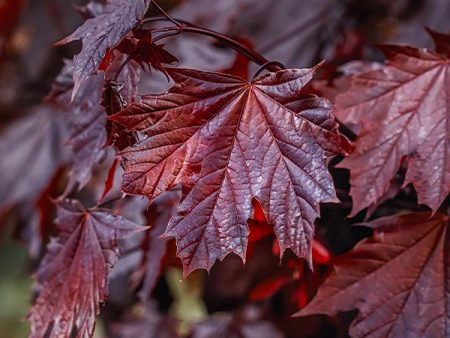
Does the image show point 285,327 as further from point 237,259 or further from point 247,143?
point 247,143

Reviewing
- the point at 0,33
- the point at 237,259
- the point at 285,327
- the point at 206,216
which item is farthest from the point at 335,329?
the point at 0,33

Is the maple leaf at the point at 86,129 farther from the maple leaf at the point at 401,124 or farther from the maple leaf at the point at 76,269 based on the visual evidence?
the maple leaf at the point at 401,124

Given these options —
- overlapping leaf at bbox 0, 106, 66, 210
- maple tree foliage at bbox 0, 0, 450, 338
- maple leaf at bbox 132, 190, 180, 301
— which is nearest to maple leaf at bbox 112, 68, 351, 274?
maple tree foliage at bbox 0, 0, 450, 338

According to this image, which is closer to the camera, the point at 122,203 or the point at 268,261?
the point at 122,203

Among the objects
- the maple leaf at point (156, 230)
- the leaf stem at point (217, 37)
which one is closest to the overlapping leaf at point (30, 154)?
the maple leaf at point (156, 230)

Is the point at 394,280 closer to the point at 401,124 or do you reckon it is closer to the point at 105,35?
the point at 401,124

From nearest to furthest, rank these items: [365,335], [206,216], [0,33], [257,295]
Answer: [206,216] < [365,335] < [257,295] < [0,33]

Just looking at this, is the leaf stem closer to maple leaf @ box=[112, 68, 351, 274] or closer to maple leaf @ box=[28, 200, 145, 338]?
maple leaf @ box=[112, 68, 351, 274]
